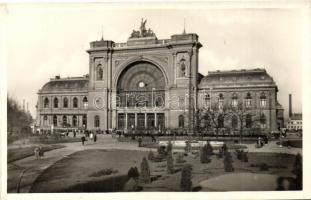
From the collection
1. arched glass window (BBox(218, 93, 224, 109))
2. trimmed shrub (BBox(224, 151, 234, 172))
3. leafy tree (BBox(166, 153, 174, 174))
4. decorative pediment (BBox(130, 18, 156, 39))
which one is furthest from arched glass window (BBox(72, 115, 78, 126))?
trimmed shrub (BBox(224, 151, 234, 172))

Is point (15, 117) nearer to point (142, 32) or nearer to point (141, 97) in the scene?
point (142, 32)

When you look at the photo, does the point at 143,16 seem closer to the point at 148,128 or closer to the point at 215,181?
the point at 148,128

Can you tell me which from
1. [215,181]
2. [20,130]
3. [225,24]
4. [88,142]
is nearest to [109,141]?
[88,142]

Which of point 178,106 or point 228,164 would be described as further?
point 178,106

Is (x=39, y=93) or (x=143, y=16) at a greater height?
(x=143, y=16)

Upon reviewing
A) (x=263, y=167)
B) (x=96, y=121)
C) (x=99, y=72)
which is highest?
(x=99, y=72)

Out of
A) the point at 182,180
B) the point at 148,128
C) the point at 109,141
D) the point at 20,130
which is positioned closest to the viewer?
the point at 182,180

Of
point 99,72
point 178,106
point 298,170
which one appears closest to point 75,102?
point 99,72
